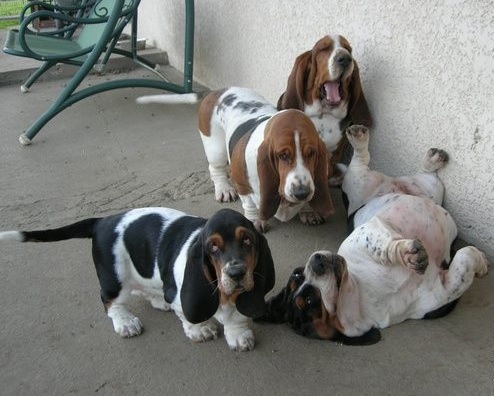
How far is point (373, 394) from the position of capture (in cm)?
213

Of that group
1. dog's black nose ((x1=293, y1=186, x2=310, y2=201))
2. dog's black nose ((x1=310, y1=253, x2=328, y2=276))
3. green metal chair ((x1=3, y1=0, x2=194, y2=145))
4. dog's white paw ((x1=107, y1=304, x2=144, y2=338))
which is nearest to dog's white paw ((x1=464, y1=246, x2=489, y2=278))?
dog's black nose ((x1=310, y1=253, x2=328, y2=276))

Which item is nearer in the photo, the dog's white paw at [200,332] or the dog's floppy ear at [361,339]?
the dog's floppy ear at [361,339]

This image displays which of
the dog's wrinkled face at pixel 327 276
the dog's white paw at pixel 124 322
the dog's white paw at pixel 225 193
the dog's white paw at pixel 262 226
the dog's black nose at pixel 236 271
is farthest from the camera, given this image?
the dog's white paw at pixel 225 193

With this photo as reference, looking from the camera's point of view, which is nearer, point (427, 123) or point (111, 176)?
point (427, 123)

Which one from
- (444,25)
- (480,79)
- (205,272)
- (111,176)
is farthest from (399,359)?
(111,176)

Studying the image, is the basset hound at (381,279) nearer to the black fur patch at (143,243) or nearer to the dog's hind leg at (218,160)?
the black fur patch at (143,243)

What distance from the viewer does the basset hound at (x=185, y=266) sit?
2.10 m

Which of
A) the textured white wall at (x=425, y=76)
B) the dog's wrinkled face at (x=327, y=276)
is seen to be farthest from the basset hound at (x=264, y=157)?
the textured white wall at (x=425, y=76)

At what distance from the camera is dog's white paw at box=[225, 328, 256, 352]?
2.41 meters

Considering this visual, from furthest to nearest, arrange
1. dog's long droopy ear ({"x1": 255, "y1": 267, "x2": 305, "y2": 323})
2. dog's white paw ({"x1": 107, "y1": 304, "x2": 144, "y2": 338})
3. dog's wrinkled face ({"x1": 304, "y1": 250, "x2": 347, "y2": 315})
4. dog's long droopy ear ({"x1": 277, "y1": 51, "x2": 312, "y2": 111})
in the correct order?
dog's long droopy ear ({"x1": 277, "y1": 51, "x2": 312, "y2": 111})
dog's white paw ({"x1": 107, "y1": 304, "x2": 144, "y2": 338})
dog's long droopy ear ({"x1": 255, "y1": 267, "x2": 305, "y2": 323})
dog's wrinkled face ({"x1": 304, "y1": 250, "x2": 347, "y2": 315})

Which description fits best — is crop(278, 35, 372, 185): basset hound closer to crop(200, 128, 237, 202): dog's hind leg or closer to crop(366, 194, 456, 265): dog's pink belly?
crop(200, 128, 237, 202): dog's hind leg

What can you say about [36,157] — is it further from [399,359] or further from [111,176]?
[399,359]

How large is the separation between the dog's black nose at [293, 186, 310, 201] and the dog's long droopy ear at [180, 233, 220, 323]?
76 cm

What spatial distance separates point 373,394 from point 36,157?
3.91 metres
